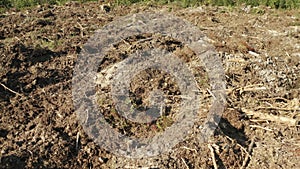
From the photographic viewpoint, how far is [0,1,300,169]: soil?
4.71 meters

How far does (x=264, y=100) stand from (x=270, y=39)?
2.07 metres

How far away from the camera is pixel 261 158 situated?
16.0 feet

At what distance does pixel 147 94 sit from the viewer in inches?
225

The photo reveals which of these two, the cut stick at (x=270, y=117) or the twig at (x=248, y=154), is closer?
the twig at (x=248, y=154)

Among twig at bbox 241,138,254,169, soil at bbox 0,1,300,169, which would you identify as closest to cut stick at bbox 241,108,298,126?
soil at bbox 0,1,300,169

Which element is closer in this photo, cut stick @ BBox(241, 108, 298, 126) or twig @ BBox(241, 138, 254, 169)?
twig @ BBox(241, 138, 254, 169)

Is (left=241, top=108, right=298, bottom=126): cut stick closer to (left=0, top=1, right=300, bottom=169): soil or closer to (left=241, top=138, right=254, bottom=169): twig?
(left=0, top=1, right=300, bottom=169): soil

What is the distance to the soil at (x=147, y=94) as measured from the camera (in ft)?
15.5

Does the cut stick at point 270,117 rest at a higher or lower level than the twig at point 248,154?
higher

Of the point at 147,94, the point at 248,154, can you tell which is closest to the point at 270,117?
the point at 248,154

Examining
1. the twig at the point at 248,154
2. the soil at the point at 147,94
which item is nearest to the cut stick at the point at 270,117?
the soil at the point at 147,94

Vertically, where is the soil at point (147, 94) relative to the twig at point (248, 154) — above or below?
above

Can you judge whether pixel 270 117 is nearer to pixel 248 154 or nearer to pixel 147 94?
pixel 248 154

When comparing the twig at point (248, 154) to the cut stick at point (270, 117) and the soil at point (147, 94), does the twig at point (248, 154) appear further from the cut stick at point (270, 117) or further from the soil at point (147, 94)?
the cut stick at point (270, 117)
